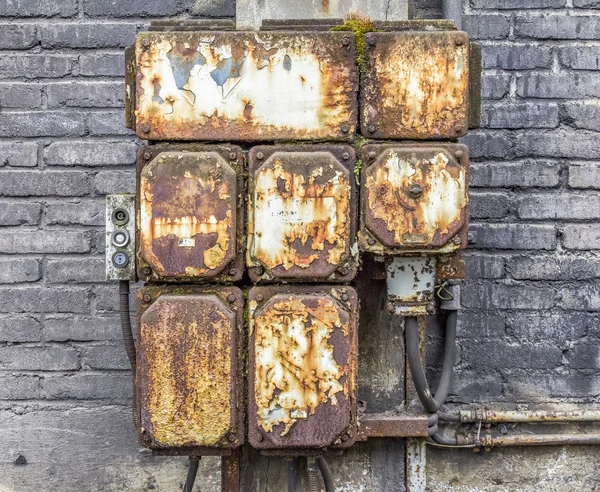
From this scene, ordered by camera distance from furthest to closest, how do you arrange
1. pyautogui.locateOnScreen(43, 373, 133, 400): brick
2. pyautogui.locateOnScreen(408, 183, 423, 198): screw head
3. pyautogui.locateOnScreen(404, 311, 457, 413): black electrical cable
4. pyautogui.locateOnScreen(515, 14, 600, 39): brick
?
pyautogui.locateOnScreen(43, 373, 133, 400): brick, pyautogui.locateOnScreen(515, 14, 600, 39): brick, pyautogui.locateOnScreen(404, 311, 457, 413): black electrical cable, pyautogui.locateOnScreen(408, 183, 423, 198): screw head

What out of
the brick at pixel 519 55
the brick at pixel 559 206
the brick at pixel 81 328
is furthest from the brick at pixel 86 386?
the brick at pixel 519 55

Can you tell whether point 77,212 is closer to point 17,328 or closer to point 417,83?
point 17,328

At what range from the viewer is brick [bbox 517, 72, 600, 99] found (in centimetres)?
209

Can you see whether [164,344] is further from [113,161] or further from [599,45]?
[599,45]

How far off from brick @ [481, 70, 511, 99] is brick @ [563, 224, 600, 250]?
504 millimetres

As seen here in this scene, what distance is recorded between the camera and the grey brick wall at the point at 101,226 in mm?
2096

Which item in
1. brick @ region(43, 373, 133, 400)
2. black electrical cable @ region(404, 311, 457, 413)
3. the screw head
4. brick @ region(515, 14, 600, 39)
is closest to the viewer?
the screw head

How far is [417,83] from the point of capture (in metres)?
1.39

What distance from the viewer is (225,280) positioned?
4.65ft

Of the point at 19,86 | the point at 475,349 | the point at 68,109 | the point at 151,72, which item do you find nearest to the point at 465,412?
the point at 475,349

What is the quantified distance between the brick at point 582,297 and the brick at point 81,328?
154cm

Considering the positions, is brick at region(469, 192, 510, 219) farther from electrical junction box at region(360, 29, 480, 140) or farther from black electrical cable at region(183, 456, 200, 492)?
black electrical cable at region(183, 456, 200, 492)

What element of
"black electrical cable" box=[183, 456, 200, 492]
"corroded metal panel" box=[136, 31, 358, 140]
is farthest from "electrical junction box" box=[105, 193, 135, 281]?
"black electrical cable" box=[183, 456, 200, 492]

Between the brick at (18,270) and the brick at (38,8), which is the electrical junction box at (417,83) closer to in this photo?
the brick at (38,8)
